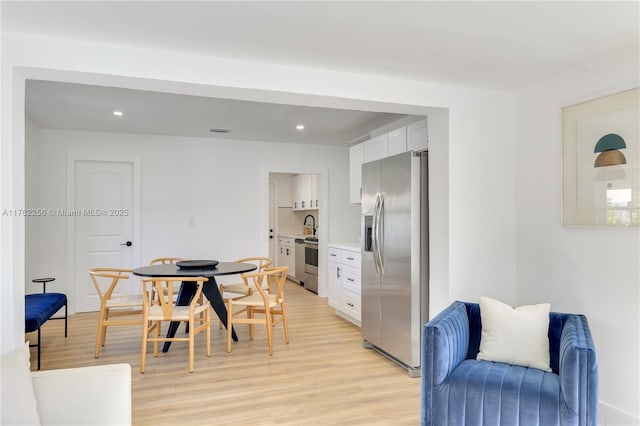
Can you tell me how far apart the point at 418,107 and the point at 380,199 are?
3.22 feet

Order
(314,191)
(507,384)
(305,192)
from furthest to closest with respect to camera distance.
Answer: (305,192)
(314,191)
(507,384)

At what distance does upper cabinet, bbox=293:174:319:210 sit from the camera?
7.73 metres

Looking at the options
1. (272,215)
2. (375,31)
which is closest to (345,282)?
(375,31)

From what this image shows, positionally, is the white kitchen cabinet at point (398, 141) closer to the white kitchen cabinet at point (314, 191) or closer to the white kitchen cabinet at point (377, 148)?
the white kitchen cabinet at point (377, 148)

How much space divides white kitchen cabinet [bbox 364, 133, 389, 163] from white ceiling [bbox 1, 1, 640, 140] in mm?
1616

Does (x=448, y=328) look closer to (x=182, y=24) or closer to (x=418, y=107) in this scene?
(x=418, y=107)

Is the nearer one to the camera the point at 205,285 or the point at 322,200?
the point at 205,285

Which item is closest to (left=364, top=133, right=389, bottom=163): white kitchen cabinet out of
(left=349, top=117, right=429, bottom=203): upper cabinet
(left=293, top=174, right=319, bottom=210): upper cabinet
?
(left=349, top=117, right=429, bottom=203): upper cabinet

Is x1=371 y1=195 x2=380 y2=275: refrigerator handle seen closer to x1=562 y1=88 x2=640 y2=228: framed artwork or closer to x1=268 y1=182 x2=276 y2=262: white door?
x1=562 y1=88 x2=640 y2=228: framed artwork

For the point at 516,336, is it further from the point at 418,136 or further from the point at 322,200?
the point at 322,200

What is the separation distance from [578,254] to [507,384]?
1234mm

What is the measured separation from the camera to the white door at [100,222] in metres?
Result: 5.57

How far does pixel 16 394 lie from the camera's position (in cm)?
152

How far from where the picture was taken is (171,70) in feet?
8.32
